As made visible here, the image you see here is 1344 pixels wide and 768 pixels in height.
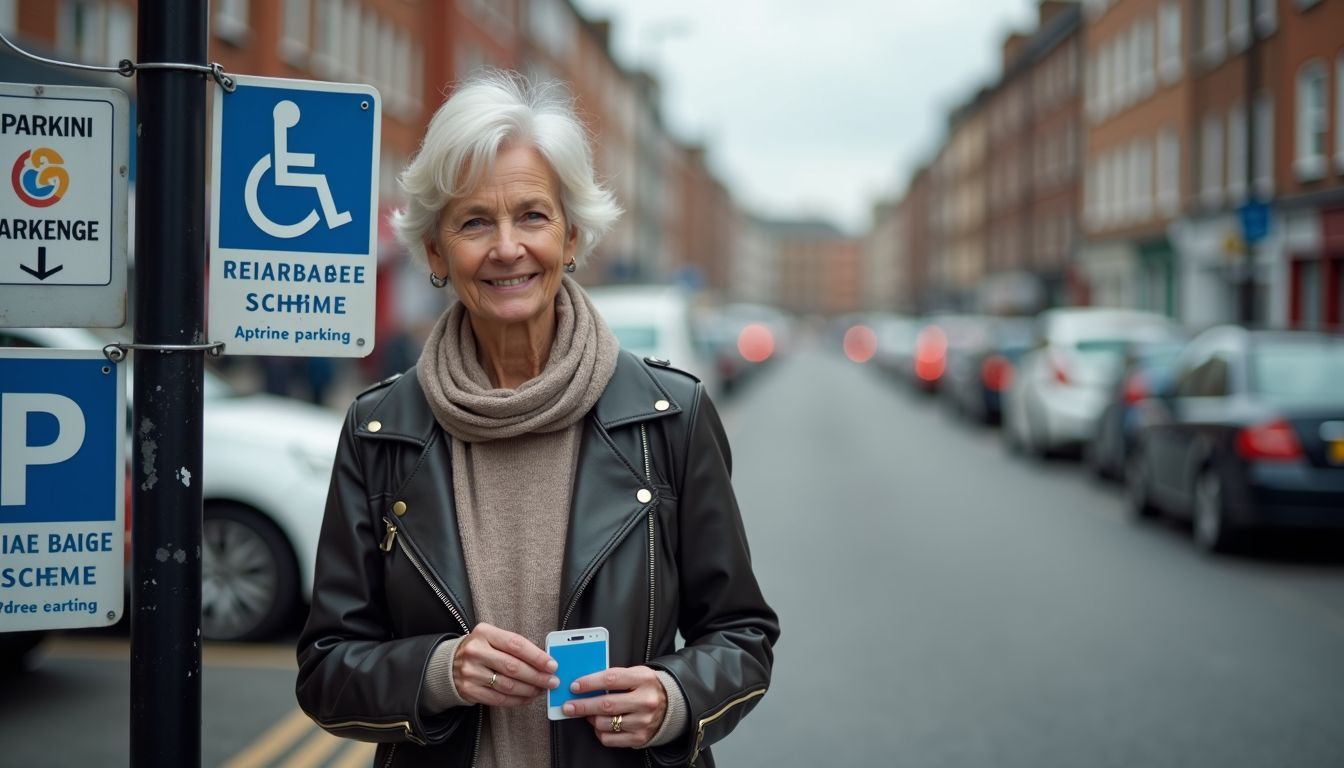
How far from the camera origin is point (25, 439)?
248 centimetres

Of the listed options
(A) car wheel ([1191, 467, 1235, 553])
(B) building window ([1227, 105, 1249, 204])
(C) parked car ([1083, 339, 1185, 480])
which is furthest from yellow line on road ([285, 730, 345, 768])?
(B) building window ([1227, 105, 1249, 204])

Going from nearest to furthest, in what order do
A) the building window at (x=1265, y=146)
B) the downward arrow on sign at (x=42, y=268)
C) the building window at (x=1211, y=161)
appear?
1. the downward arrow on sign at (x=42, y=268)
2. the building window at (x=1265, y=146)
3. the building window at (x=1211, y=161)

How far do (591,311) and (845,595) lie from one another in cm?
642

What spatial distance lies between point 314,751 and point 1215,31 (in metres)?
33.7

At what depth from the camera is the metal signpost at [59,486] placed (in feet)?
8.14

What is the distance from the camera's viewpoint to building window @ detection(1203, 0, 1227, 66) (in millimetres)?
33344

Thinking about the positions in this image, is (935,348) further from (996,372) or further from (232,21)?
(232,21)

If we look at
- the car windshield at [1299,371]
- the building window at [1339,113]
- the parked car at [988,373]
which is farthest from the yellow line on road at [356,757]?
the building window at [1339,113]

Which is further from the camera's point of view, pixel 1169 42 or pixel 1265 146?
pixel 1169 42

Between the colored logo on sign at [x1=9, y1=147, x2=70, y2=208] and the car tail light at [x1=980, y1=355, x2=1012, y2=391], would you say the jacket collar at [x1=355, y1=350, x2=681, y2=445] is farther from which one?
the car tail light at [x1=980, y1=355, x2=1012, y2=391]

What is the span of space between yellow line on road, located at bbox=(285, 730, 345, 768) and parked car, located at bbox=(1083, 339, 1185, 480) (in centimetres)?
924

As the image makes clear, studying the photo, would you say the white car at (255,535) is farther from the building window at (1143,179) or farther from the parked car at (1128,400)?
the building window at (1143,179)

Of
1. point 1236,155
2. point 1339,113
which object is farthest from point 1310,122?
point 1236,155

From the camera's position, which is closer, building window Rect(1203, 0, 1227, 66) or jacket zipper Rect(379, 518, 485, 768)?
jacket zipper Rect(379, 518, 485, 768)
